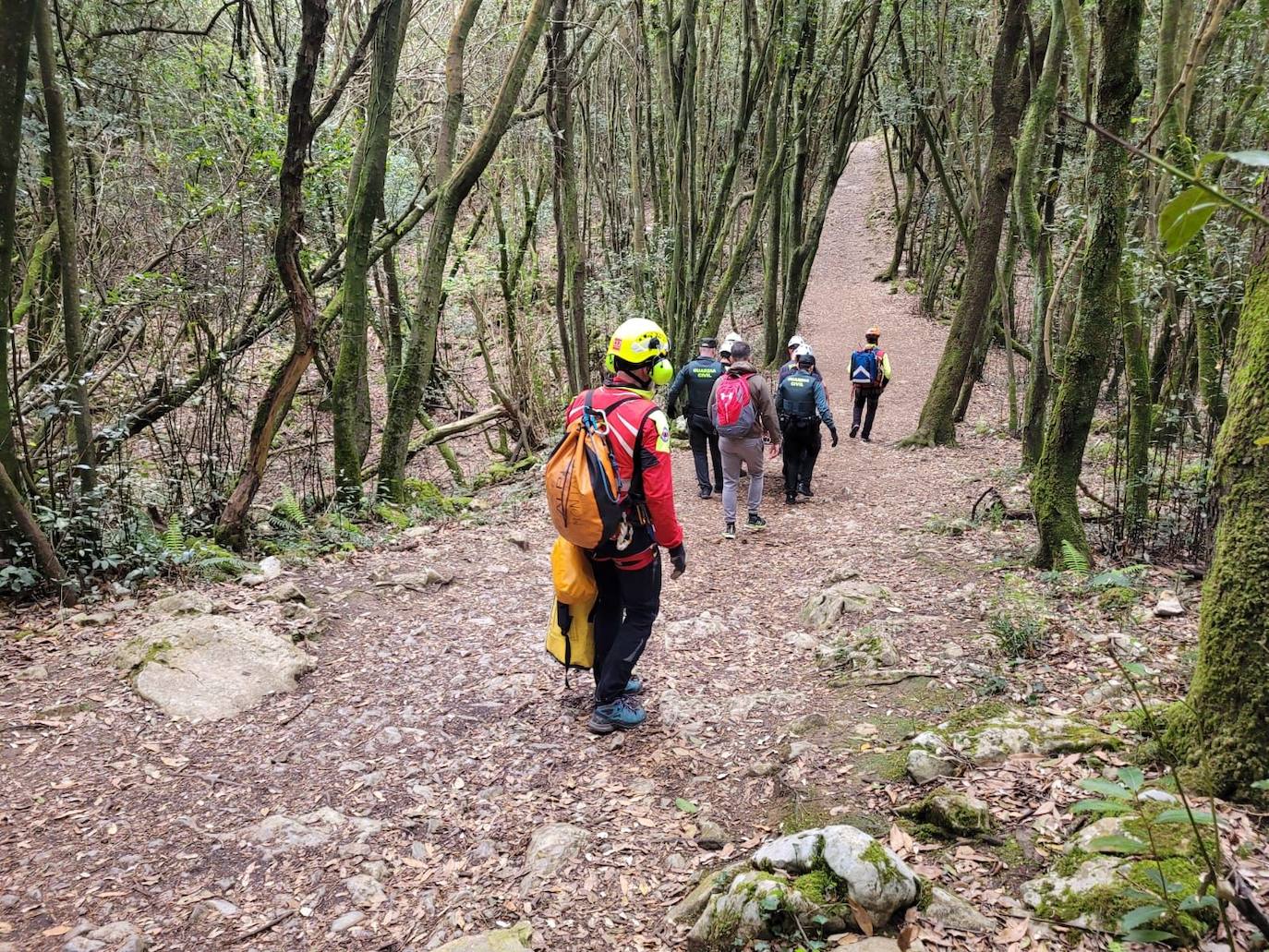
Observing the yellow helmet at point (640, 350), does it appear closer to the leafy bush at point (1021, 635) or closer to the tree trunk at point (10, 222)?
the leafy bush at point (1021, 635)

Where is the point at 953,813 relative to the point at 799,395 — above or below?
below

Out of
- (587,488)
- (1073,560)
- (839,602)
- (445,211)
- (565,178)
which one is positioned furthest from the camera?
(565,178)

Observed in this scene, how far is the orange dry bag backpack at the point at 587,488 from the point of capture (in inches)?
152

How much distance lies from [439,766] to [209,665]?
1.87 metres

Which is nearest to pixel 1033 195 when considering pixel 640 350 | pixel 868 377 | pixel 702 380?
pixel 702 380

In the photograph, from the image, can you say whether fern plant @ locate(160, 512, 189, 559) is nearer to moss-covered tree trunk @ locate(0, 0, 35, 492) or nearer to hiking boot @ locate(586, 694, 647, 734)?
moss-covered tree trunk @ locate(0, 0, 35, 492)

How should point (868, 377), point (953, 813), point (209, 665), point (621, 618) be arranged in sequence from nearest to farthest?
point (953, 813) → point (621, 618) → point (209, 665) → point (868, 377)

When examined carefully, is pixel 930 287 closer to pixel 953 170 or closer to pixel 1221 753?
pixel 953 170

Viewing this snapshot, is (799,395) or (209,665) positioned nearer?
(209,665)

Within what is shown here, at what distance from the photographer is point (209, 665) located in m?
4.89

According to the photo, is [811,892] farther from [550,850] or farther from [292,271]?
[292,271]

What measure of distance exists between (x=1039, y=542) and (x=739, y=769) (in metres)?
3.58

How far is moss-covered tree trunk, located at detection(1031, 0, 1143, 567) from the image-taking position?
4938mm

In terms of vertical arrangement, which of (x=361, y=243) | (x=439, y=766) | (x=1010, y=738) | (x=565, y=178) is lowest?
(x=439, y=766)
